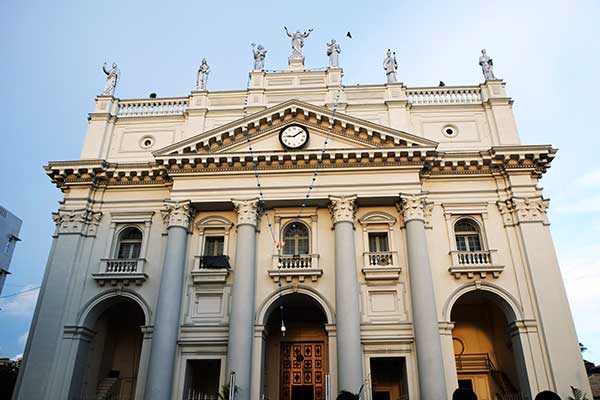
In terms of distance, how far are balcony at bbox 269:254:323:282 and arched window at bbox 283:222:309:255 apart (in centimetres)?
86

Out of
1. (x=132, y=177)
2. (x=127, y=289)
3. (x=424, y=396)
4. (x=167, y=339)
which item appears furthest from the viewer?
(x=132, y=177)

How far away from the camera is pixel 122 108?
2394 cm

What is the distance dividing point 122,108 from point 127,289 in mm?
9748

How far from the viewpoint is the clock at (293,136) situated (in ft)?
66.4

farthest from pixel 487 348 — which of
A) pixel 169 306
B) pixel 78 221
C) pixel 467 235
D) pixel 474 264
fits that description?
pixel 78 221

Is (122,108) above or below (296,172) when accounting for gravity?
above

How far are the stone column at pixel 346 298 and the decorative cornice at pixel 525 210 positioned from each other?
6.56 metres

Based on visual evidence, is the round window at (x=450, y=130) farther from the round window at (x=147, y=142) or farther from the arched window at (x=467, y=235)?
the round window at (x=147, y=142)

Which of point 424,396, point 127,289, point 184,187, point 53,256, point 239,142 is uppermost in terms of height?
point 239,142

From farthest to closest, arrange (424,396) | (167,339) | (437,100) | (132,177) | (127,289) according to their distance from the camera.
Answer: (437,100) < (132,177) < (127,289) < (167,339) < (424,396)

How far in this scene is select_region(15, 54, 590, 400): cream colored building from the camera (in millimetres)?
17656

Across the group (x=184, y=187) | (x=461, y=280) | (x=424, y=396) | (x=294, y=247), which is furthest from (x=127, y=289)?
(x=461, y=280)

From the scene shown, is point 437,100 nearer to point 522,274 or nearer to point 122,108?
point 522,274

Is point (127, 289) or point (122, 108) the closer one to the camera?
point (127, 289)
